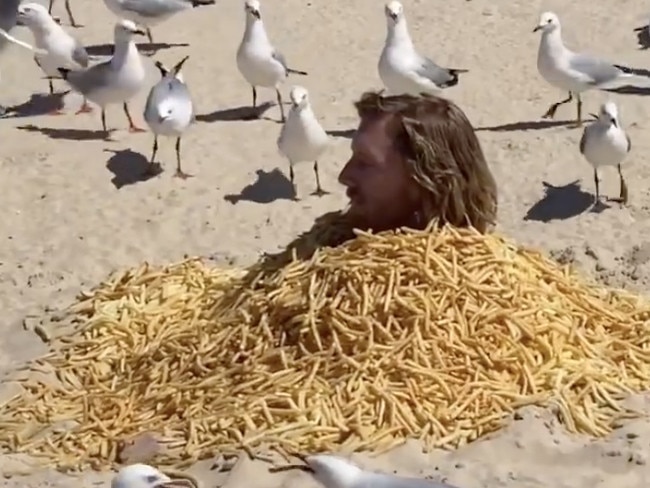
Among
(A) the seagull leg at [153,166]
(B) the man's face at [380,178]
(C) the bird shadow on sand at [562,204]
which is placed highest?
(B) the man's face at [380,178]

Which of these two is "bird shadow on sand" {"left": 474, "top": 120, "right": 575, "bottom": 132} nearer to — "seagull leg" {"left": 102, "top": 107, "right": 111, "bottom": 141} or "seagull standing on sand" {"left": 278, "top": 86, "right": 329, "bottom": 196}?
"seagull standing on sand" {"left": 278, "top": 86, "right": 329, "bottom": 196}

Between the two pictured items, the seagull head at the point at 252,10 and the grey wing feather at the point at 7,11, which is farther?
the seagull head at the point at 252,10

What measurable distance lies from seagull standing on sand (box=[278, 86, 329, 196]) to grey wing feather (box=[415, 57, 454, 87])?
1322 mm

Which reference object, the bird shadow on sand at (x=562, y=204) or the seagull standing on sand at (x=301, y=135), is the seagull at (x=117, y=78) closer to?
the seagull standing on sand at (x=301, y=135)

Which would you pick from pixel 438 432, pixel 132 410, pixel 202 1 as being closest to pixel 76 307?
pixel 132 410

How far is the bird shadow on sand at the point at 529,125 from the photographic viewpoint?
8.27 m

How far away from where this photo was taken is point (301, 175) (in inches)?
302

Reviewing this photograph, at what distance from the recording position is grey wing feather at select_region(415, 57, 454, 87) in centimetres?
847

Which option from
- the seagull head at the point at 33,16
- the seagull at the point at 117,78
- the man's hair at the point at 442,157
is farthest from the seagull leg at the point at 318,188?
the man's hair at the point at 442,157

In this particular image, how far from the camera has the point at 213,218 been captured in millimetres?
7070

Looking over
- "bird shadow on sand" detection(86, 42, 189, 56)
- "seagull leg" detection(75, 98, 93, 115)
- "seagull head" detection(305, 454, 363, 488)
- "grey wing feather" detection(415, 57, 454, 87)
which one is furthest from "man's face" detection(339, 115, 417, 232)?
"bird shadow on sand" detection(86, 42, 189, 56)

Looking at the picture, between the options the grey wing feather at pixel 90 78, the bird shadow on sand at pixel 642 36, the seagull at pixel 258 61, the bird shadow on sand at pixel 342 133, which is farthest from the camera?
the bird shadow on sand at pixel 642 36

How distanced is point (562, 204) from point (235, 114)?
96.5 inches

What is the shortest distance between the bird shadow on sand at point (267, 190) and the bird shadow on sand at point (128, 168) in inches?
22.0
